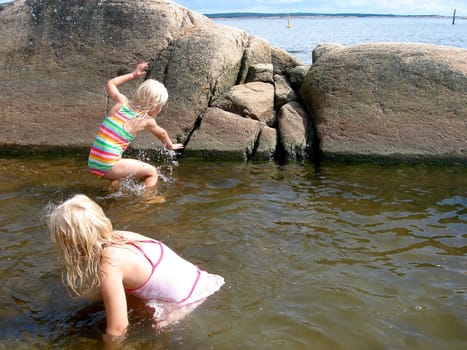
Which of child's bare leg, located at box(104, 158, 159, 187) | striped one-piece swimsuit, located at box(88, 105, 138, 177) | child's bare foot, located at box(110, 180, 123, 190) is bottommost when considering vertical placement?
child's bare foot, located at box(110, 180, 123, 190)

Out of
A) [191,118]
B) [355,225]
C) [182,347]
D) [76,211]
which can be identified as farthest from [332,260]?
[191,118]

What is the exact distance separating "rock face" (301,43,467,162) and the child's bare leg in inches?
98.7

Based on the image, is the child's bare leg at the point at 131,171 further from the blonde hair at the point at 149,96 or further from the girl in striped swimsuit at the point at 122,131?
the blonde hair at the point at 149,96

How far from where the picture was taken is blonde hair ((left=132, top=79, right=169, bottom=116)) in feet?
19.0

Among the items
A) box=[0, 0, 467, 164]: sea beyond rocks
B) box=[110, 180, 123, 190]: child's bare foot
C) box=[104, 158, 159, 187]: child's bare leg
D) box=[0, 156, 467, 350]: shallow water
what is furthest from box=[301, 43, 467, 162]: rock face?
box=[110, 180, 123, 190]: child's bare foot

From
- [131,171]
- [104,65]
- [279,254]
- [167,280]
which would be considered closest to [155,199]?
[131,171]

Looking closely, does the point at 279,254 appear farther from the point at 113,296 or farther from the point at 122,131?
the point at 122,131

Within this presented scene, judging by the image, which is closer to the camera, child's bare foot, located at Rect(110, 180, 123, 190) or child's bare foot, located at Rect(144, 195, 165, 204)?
child's bare foot, located at Rect(144, 195, 165, 204)

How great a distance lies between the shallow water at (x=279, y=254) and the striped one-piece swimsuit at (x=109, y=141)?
14.8 inches

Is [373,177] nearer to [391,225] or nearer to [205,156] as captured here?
[391,225]

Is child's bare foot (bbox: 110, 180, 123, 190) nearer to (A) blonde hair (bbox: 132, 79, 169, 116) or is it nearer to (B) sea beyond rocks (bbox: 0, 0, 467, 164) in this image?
(A) blonde hair (bbox: 132, 79, 169, 116)

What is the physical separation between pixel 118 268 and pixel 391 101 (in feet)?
17.8

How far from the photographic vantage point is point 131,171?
236 inches

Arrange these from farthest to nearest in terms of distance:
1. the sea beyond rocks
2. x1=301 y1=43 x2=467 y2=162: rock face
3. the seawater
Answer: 1. the seawater
2. the sea beyond rocks
3. x1=301 y1=43 x2=467 y2=162: rock face
